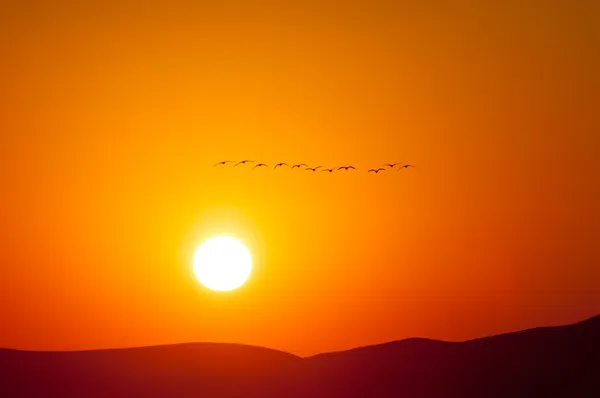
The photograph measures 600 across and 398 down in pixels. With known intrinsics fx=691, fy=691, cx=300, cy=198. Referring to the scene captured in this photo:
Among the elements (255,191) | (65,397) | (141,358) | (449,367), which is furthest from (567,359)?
(65,397)

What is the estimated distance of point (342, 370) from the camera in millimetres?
9430

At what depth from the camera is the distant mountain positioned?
9156mm

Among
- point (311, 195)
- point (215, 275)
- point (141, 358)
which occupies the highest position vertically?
point (311, 195)

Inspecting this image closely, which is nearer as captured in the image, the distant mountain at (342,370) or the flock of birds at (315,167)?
the flock of birds at (315,167)

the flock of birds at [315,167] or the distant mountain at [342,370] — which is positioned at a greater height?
the flock of birds at [315,167]

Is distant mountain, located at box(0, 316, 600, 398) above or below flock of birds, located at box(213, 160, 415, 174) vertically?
below

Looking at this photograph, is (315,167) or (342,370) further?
(342,370)

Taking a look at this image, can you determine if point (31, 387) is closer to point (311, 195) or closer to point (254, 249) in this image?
point (254, 249)

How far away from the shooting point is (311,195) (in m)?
8.74

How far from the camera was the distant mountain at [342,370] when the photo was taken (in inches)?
360

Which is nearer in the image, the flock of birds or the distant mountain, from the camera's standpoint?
the flock of birds

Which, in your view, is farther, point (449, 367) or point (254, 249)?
point (449, 367)

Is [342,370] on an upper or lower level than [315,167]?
lower

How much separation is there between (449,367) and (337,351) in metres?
1.75
